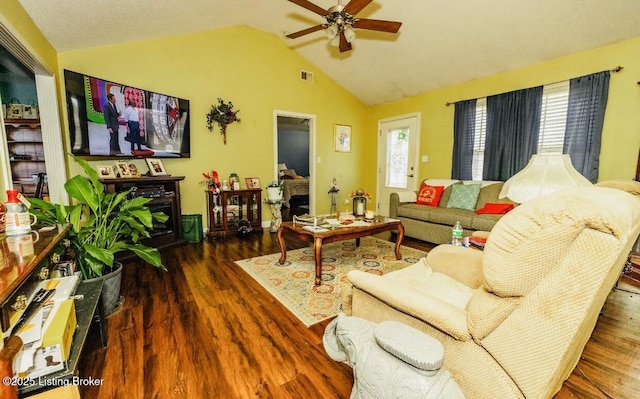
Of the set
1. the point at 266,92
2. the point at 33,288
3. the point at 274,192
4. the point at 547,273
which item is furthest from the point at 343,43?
the point at 33,288

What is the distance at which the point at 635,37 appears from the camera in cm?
287

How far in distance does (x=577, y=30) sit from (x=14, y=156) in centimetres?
730

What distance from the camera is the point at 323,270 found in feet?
9.18

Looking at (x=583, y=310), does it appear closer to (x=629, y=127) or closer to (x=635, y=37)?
(x=629, y=127)

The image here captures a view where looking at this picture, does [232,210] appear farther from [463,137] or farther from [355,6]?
[463,137]

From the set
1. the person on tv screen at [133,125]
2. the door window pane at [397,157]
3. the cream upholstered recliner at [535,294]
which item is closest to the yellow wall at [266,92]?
the door window pane at [397,157]

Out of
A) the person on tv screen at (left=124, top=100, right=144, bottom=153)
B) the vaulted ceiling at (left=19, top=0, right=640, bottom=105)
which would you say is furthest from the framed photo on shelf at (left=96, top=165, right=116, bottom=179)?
the vaulted ceiling at (left=19, top=0, right=640, bottom=105)

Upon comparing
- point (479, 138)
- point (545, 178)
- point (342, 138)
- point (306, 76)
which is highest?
point (306, 76)

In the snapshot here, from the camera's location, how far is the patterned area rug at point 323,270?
2113mm

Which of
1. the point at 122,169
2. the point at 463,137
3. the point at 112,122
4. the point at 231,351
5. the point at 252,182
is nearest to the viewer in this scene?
the point at 231,351

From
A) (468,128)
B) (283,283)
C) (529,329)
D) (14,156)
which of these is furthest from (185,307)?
(468,128)

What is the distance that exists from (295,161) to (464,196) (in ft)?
21.9

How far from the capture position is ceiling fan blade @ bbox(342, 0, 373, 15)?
2.35 metres

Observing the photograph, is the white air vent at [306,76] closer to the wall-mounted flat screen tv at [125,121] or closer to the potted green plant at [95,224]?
the wall-mounted flat screen tv at [125,121]
